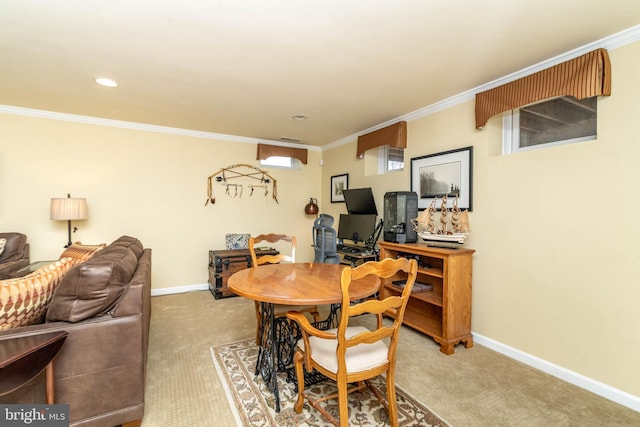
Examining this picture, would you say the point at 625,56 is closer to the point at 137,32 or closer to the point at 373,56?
the point at 373,56

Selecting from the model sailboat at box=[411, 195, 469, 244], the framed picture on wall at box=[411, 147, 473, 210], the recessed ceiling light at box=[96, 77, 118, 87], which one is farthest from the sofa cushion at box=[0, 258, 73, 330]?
the framed picture on wall at box=[411, 147, 473, 210]

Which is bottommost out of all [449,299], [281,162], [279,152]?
[449,299]

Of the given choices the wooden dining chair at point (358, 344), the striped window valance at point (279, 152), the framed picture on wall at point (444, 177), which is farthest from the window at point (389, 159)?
the wooden dining chair at point (358, 344)

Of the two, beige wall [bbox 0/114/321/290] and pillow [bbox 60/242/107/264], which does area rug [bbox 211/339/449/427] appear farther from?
beige wall [bbox 0/114/321/290]

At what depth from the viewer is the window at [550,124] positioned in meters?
2.22

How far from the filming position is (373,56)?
2240 millimetres

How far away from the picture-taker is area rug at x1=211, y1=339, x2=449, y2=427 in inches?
66.5

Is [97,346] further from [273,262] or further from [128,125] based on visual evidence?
[128,125]

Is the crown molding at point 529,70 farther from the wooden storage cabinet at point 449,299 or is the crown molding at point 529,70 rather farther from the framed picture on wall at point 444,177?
the wooden storage cabinet at point 449,299

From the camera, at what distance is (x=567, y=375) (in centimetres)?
215

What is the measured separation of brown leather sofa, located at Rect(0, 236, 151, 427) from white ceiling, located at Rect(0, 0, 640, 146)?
1.54m

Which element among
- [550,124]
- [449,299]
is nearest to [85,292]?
[449,299]

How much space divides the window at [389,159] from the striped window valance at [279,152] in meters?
1.46

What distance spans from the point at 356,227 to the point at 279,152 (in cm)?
186
